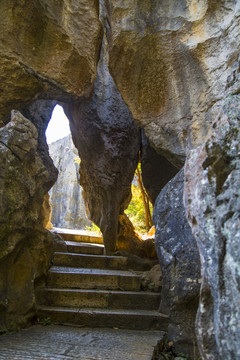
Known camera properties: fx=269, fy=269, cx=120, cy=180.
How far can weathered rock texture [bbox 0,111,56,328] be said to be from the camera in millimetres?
3443

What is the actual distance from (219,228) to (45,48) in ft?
15.6

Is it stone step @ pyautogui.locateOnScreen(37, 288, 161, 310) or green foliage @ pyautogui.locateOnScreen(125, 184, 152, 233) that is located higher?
green foliage @ pyautogui.locateOnScreen(125, 184, 152, 233)

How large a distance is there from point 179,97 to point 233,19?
1.32 meters

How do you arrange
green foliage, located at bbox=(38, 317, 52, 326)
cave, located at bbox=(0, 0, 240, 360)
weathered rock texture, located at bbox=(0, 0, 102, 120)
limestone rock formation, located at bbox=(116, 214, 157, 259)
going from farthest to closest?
limestone rock formation, located at bbox=(116, 214, 157, 259), weathered rock texture, located at bbox=(0, 0, 102, 120), green foliage, located at bbox=(38, 317, 52, 326), cave, located at bbox=(0, 0, 240, 360)

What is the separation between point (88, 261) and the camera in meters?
5.80

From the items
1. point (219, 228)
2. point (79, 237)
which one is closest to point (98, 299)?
point (219, 228)

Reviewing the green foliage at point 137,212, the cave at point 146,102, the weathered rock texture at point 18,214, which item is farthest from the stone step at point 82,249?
the green foliage at point 137,212

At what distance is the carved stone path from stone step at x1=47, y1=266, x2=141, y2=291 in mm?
975

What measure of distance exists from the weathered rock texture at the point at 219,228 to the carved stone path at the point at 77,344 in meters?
1.69

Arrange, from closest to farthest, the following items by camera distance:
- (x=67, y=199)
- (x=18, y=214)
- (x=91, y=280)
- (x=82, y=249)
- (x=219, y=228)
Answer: (x=219, y=228), (x=18, y=214), (x=91, y=280), (x=82, y=249), (x=67, y=199)

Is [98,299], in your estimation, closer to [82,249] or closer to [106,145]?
[82,249]

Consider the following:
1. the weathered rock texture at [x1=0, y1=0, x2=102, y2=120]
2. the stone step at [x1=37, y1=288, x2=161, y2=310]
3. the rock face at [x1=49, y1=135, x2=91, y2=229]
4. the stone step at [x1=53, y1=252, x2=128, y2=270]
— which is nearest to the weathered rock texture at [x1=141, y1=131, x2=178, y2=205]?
the stone step at [x1=53, y1=252, x2=128, y2=270]

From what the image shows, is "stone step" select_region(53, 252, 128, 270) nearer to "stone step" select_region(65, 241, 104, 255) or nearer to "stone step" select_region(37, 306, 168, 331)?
"stone step" select_region(65, 241, 104, 255)

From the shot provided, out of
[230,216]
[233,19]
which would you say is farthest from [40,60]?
[230,216]
